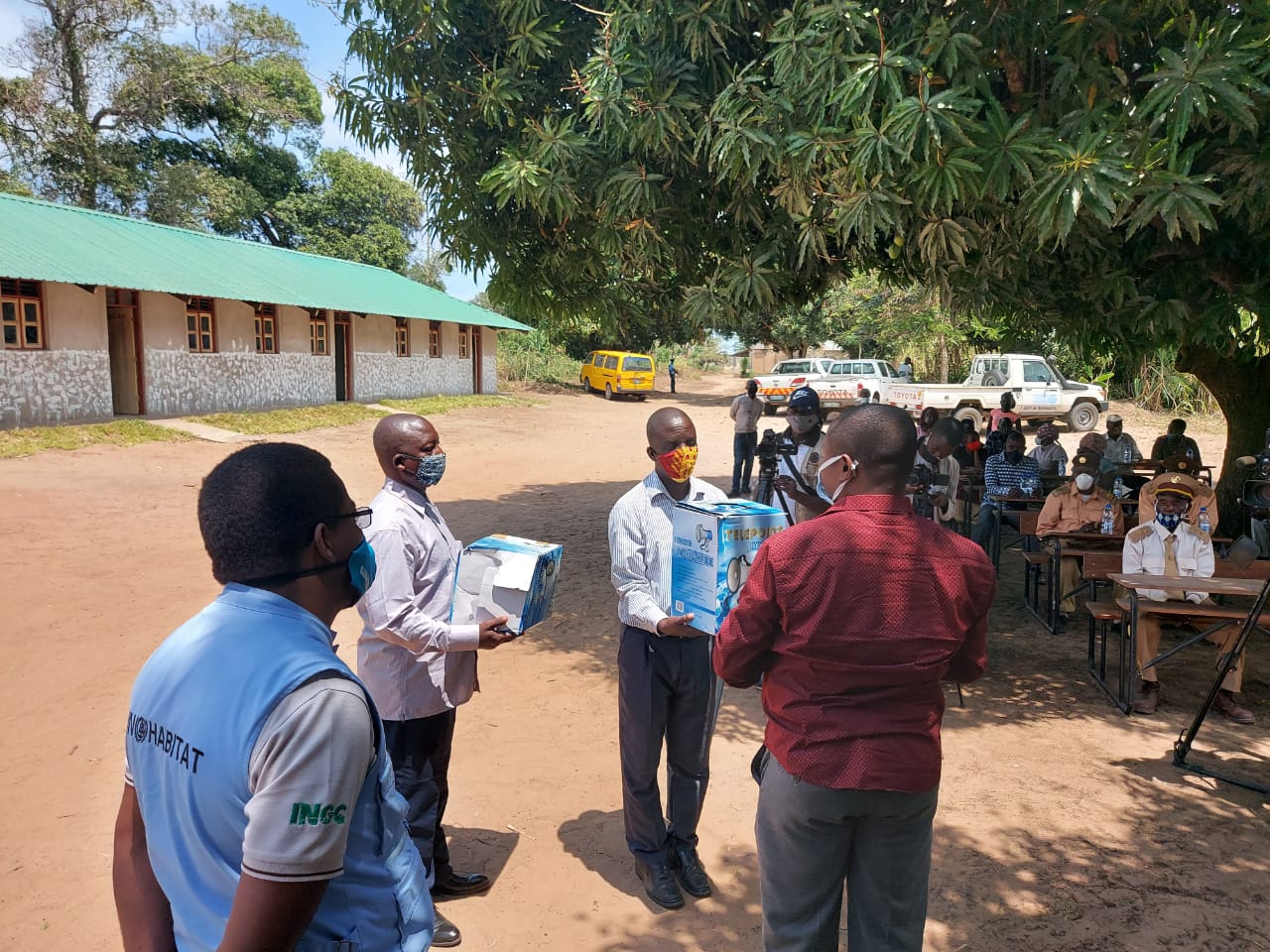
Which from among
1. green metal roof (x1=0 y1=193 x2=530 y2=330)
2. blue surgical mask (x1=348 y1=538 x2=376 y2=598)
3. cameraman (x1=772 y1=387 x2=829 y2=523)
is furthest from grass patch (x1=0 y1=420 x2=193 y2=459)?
blue surgical mask (x1=348 y1=538 x2=376 y2=598)

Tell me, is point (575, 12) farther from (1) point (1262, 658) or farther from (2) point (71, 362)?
(2) point (71, 362)

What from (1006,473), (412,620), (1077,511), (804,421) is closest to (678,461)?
(412,620)

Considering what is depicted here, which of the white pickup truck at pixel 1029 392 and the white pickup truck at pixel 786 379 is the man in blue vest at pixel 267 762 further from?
the white pickup truck at pixel 786 379

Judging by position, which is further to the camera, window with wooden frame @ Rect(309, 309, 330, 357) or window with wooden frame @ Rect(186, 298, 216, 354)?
window with wooden frame @ Rect(309, 309, 330, 357)

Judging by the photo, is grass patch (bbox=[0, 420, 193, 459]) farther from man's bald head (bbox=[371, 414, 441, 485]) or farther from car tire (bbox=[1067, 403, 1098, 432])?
car tire (bbox=[1067, 403, 1098, 432])

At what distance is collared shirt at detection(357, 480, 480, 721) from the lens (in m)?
2.88

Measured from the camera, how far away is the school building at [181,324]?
1562cm

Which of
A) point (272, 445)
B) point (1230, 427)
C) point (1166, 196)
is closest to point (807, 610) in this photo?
point (272, 445)

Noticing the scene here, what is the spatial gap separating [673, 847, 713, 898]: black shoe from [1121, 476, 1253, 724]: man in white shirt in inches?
130

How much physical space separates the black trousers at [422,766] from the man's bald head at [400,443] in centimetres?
87

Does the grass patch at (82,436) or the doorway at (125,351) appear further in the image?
the doorway at (125,351)

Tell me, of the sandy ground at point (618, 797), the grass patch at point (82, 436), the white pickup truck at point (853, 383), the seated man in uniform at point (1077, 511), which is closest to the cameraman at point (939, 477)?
the seated man in uniform at point (1077, 511)

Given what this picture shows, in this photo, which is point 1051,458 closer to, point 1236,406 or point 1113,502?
point 1236,406

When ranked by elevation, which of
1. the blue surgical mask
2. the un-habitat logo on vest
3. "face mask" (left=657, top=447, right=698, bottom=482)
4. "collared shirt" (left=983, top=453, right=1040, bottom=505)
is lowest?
"collared shirt" (left=983, top=453, right=1040, bottom=505)
